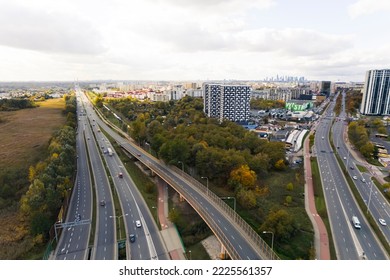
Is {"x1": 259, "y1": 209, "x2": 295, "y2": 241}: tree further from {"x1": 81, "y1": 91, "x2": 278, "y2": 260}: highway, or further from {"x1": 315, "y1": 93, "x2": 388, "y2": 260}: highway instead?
{"x1": 315, "y1": 93, "x2": 388, "y2": 260}: highway

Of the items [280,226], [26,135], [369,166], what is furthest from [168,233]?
[26,135]

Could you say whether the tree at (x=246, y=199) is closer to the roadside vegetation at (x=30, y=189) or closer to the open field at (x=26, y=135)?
the roadside vegetation at (x=30, y=189)

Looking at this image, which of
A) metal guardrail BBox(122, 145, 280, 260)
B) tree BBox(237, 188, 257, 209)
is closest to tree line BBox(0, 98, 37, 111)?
metal guardrail BBox(122, 145, 280, 260)

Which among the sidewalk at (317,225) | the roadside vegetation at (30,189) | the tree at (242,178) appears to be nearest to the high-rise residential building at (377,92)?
the sidewalk at (317,225)

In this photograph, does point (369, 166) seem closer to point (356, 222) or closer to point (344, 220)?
point (344, 220)

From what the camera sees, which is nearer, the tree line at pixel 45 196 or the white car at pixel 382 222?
the tree line at pixel 45 196

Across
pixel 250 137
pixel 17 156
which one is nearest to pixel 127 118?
pixel 17 156

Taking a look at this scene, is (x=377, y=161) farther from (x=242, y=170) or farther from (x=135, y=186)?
(x=135, y=186)
